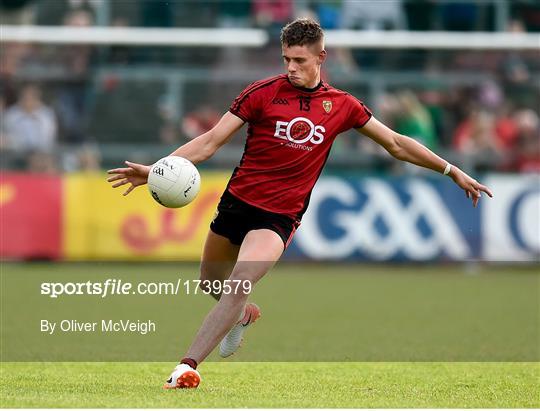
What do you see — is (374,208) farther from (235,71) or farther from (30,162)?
(30,162)

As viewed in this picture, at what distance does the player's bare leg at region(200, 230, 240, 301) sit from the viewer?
26.1ft

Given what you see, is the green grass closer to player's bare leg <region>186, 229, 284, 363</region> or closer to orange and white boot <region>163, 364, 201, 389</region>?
orange and white boot <region>163, 364, 201, 389</region>

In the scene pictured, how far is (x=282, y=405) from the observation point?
258 inches

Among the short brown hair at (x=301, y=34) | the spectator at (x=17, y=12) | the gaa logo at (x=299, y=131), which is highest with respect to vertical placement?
the short brown hair at (x=301, y=34)

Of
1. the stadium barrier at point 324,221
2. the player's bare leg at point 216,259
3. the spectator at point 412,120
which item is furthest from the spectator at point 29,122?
the player's bare leg at point 216,259

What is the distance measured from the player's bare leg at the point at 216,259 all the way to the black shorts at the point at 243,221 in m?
0.06

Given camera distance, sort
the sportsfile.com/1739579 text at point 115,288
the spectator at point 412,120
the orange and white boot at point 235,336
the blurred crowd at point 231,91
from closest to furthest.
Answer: the orange and white boot at point 235,336 → the sportsfile.com/1739579 text at point 115,288 → the blurred crowd at point 231,91 → the spectator at point 412,120

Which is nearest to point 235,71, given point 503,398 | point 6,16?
point 6,16

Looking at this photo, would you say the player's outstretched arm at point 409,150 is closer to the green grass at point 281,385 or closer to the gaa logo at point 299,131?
the gaa logo at point 299,131

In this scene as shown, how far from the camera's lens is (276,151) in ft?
25.0

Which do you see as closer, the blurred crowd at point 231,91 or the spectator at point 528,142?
the blurred crowd at point 231,91

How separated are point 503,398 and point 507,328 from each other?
4.17 meters

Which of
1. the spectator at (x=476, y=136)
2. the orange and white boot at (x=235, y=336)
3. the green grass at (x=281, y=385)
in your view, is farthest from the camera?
the spectator at (x=476, y=136)

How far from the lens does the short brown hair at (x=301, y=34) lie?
24.3 ft
